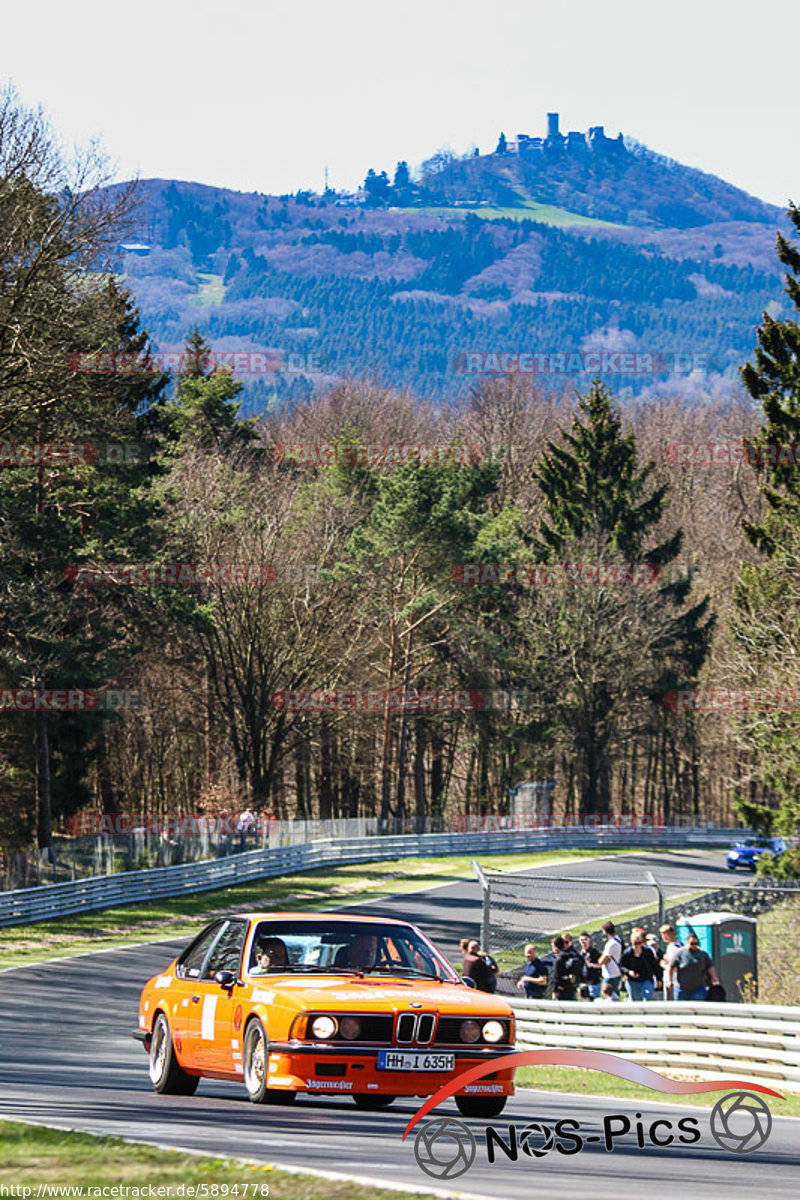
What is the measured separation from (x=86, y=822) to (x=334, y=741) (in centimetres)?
1587

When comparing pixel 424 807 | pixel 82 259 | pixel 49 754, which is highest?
pixel 82 259

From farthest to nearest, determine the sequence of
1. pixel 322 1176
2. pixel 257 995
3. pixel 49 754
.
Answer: pixel 49 754, pixel 257 995, pixel 322 1176

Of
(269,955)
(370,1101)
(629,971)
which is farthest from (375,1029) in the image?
(629,971)

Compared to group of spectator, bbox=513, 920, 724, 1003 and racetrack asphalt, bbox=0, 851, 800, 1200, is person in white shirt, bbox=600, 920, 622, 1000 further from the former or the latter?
racetrack asphalt, bbox=0, 851, 800, 1200

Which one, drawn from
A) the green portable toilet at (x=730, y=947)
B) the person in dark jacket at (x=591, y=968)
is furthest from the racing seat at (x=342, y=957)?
Answer: the green portable toilet at (x=730, y=947)

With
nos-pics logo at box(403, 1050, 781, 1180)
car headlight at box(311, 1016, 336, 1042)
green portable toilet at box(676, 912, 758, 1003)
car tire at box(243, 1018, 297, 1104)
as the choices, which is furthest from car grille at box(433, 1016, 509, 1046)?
green portable toilet at box(676, 912, 758, 1003)

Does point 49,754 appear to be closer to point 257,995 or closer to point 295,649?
point 295,649

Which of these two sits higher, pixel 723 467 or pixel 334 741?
pixel 723 467

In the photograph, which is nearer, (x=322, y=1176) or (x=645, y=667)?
(x=322, y=1176)

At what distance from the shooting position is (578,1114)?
1216 centimetres

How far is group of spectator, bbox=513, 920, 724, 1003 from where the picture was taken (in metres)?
18.2

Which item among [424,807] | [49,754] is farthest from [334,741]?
[49,754]

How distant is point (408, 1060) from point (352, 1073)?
1.24 ft

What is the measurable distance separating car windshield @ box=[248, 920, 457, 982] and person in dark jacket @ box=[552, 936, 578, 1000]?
8.04m
